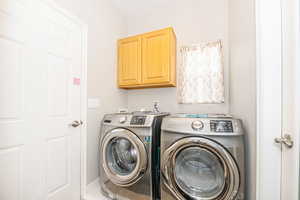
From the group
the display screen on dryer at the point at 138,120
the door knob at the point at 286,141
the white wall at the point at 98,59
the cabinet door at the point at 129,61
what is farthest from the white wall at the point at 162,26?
the display screen on dryer at the point at 138,120

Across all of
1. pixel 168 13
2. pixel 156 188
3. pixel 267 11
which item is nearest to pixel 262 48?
pixel 267 11

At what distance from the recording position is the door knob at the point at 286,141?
83cm

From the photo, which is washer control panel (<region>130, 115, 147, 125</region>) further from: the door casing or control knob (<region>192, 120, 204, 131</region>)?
the door casing

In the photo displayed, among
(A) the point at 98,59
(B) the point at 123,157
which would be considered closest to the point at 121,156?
(B) the point at 123,157

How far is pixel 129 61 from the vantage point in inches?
83.4

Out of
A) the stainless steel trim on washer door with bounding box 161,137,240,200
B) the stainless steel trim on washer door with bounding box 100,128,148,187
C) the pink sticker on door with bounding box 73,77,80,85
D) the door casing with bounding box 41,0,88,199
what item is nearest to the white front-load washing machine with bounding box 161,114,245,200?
the stainless steel trim on washer door with bounding box 161,137,240,200

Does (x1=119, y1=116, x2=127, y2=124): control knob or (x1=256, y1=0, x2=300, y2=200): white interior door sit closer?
(x1=256, y1=0, x2=300, y2=200): white interior door

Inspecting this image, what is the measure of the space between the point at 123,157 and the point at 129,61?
4.53ft

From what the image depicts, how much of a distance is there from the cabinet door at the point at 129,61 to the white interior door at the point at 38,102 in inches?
27.4

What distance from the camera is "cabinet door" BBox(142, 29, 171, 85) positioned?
6.15ft

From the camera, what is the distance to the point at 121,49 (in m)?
2.17

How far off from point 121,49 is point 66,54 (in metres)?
0.92

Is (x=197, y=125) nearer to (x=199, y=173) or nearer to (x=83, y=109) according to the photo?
(x=199, y=173)

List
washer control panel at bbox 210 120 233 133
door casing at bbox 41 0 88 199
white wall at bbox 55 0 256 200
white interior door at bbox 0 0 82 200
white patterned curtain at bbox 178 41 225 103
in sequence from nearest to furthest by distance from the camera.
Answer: white interior door at bbox 0 0 82 200
washer control panel at bbox 210 120 233 133
white wall at bbox 55 0 256 200
door casing at bbox 41 0 88 199
white patterned curtain at bbox 178 41 225 103
